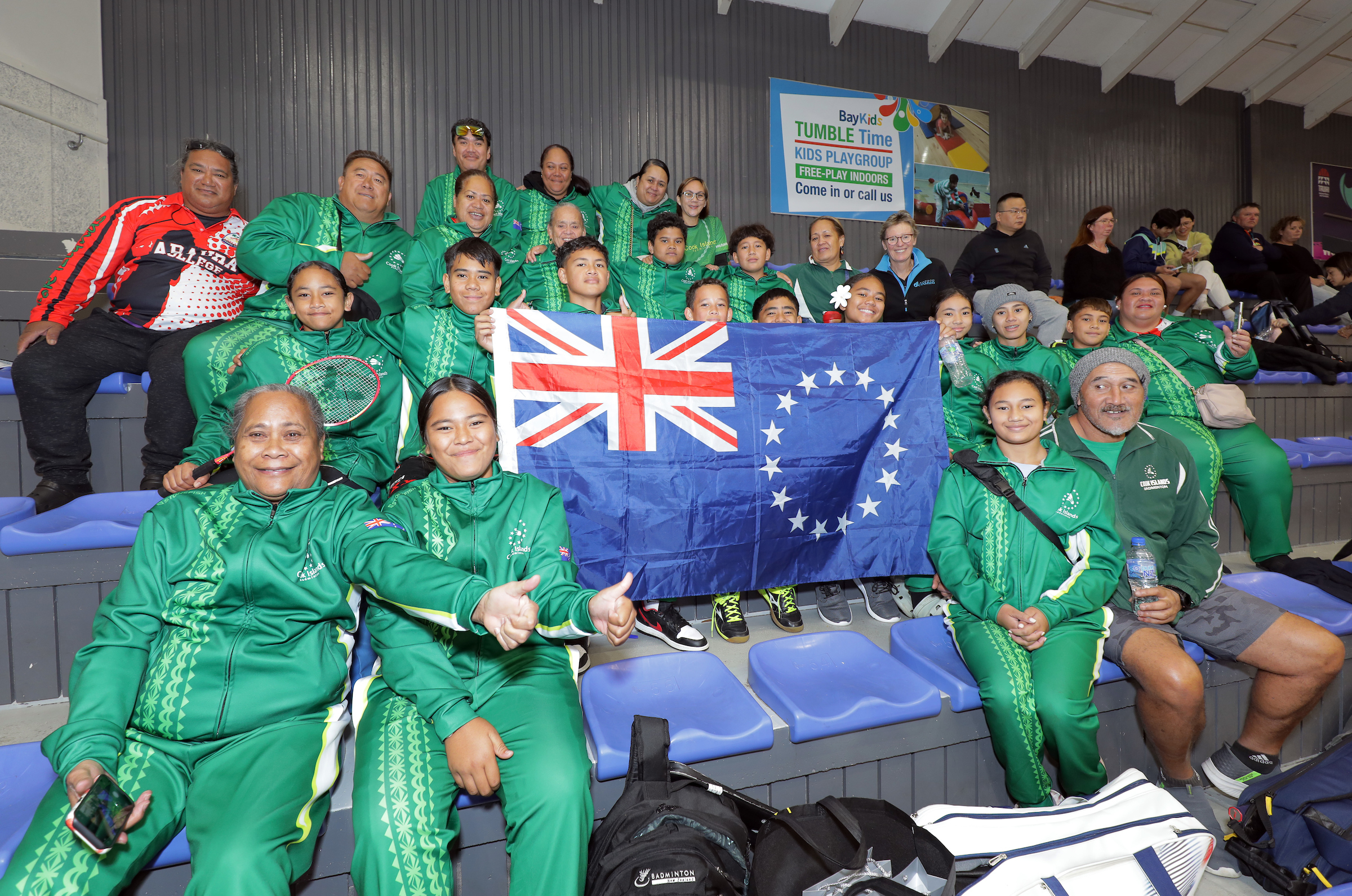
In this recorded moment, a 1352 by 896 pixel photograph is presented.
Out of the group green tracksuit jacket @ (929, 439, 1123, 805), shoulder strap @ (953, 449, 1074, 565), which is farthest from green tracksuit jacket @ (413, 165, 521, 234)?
green tracksuit jacket @ (929, 439, 1123, 805)

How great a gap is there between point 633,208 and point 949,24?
5.25 metres

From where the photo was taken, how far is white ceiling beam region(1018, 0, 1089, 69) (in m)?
7.57

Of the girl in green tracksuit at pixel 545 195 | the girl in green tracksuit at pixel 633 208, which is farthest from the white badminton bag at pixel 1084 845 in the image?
the girl in green tracksuit at pixel 545 195

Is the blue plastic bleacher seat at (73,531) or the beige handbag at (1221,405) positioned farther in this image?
the beige handbag at (1221,405)

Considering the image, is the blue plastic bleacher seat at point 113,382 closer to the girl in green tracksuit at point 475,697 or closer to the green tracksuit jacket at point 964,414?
the girl in green tracksuit at point 475,697

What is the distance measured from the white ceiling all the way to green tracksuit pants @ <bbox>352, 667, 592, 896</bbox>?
786cm

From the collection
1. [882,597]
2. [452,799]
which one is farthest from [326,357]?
[882,597]

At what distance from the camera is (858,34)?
784 centimetres

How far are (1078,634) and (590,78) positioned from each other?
6.88 meters

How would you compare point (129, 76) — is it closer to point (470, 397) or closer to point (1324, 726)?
point (470, 397)

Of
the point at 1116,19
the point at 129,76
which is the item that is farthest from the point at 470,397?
the point at 1116,19

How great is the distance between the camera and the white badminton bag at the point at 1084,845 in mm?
1606

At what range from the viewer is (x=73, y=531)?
2.24 m

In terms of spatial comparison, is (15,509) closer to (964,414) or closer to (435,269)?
(435,269)
